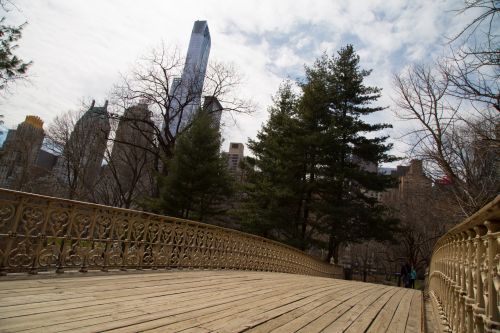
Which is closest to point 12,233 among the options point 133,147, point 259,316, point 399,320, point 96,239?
point 96,239

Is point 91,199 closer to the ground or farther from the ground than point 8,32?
closer to the ground

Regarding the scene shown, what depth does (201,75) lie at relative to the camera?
90.9 ft

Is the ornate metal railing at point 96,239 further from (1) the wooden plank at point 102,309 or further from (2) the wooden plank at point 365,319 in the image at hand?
(2) the wooden plank at point 365,319

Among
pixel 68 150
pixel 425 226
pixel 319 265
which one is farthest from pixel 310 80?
pixel 68 150

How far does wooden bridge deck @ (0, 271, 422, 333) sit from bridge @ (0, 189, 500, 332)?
0.01 metres

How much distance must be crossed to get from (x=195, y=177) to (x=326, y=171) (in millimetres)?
9490

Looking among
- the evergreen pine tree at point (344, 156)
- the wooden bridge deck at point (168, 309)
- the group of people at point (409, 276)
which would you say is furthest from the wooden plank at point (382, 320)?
the group of people at point (409, 276)

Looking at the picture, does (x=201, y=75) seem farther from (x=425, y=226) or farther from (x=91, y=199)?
(x=425, y=226)

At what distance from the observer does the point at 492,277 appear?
7.01 feet

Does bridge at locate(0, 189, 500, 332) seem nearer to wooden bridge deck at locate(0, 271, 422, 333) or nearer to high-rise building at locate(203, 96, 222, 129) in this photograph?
wooden bridge deck at locate(0, 271, 422, 333)

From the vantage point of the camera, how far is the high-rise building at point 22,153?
29.5 m

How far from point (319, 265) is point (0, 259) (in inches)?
759

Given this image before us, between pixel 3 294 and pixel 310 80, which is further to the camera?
pixel 310 80

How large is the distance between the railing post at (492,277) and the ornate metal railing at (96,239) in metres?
5.90
